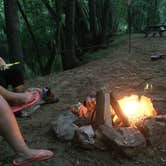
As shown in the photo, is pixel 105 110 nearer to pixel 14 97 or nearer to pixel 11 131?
pixel 14 97

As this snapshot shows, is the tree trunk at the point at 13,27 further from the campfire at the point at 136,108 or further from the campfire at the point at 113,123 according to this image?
the campfire at the point at 136,108

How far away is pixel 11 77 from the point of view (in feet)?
14.0

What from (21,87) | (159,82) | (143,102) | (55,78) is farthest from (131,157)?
(55,78)

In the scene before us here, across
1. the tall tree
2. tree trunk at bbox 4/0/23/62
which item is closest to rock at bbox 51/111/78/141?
tree trunk at bbox 4/0/23/62

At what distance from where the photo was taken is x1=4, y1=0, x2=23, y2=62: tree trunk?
6820 millimetres

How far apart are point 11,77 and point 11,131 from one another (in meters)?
1.66

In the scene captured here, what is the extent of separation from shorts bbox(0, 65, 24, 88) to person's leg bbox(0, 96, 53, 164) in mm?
1435

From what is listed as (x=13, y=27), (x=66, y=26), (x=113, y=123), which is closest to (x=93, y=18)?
(x=66, y=26)

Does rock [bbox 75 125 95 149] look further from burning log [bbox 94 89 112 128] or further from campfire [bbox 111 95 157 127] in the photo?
campfire [bbox 111 95 157 127]

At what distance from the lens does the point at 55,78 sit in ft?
21.6

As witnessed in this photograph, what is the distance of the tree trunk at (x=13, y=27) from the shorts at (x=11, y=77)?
2.75 metres

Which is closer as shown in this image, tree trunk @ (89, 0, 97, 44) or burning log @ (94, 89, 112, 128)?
burning log @ (94, 89, 112, 128)

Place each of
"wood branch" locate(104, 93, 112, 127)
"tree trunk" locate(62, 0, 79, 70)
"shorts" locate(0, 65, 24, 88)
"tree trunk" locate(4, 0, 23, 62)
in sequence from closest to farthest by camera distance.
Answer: "wood branch" locate(104, 93, 112, 127), "shorts" locate(0, 65, 24, 88), "tree trunk" locate(4, 0, 23, 62), "tree trunk" locate(62, 0, 79, 70)

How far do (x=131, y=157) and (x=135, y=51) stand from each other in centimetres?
549
